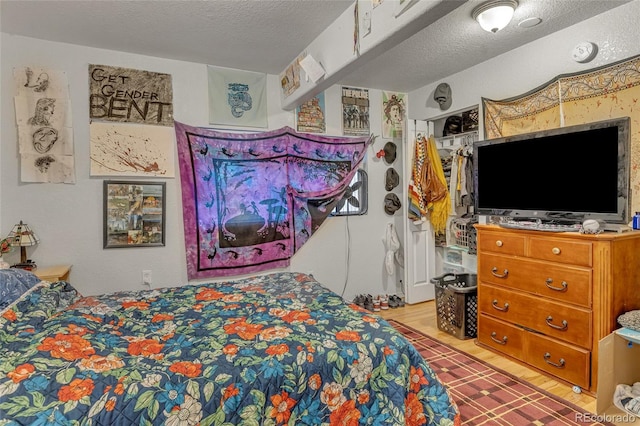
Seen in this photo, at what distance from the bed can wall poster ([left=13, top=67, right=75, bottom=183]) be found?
1.21 m

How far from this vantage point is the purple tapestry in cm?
320

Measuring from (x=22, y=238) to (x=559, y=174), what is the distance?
389 centimetres

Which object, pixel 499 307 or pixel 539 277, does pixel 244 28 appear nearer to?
pixel 539 277

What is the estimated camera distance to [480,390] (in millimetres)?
2234

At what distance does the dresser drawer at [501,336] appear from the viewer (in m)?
2.62

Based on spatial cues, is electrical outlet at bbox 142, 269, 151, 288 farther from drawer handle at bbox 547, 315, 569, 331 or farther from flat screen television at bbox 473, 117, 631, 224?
drawer handle at bbox 547, 315, 569, 331

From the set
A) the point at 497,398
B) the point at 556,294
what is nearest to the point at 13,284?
the point at 497,398

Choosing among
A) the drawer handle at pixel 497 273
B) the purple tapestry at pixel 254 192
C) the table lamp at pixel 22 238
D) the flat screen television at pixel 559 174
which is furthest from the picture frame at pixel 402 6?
the table lamp at pixel 22 238

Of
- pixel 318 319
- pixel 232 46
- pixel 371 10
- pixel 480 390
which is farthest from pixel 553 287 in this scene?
pixel 232 46

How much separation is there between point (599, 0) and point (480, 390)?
8.52 feet

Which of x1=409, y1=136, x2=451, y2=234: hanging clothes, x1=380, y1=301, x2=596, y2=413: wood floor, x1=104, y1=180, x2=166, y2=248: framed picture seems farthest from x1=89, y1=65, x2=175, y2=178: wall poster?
x1=380, y1=301, x2=596, y2=413: wood floor

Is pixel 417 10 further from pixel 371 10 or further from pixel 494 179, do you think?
pixel 494 179

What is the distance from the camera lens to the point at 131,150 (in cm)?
299

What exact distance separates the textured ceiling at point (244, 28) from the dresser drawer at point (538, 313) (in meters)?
1.97
